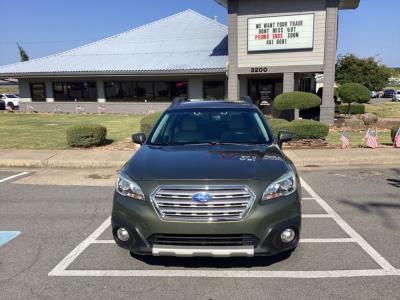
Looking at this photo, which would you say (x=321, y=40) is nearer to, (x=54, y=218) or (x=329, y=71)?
(x=329, y=71)

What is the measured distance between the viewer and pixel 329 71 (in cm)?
1839

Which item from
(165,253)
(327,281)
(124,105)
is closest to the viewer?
(165,253)

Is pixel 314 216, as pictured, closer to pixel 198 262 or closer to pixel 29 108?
pixel 198 262

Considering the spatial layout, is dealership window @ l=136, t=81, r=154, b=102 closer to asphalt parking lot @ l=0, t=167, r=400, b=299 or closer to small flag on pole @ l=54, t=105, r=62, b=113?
small flag on pole @ l=54, t=105, r=62, b=113

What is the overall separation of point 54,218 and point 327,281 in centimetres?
406

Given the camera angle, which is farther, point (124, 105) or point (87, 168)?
point (124, 105)

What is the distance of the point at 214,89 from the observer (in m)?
24.7

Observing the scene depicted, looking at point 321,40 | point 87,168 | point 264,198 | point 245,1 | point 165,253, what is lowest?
point 87,168

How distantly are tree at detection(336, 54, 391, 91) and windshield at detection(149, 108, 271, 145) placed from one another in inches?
1367

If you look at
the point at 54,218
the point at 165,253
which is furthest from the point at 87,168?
the point at 165,253

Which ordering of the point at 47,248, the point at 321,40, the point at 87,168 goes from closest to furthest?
the point at 47,248, the point at 87,168, the point at 321,40

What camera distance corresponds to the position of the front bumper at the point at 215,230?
3.42 m

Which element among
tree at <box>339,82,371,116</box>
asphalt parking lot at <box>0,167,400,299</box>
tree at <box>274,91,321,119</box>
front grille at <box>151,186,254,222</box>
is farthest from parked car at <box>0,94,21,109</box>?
front grille at <box>151,186,254,222</box>

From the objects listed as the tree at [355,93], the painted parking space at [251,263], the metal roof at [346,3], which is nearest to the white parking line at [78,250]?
the painted parking space at [251,263]
